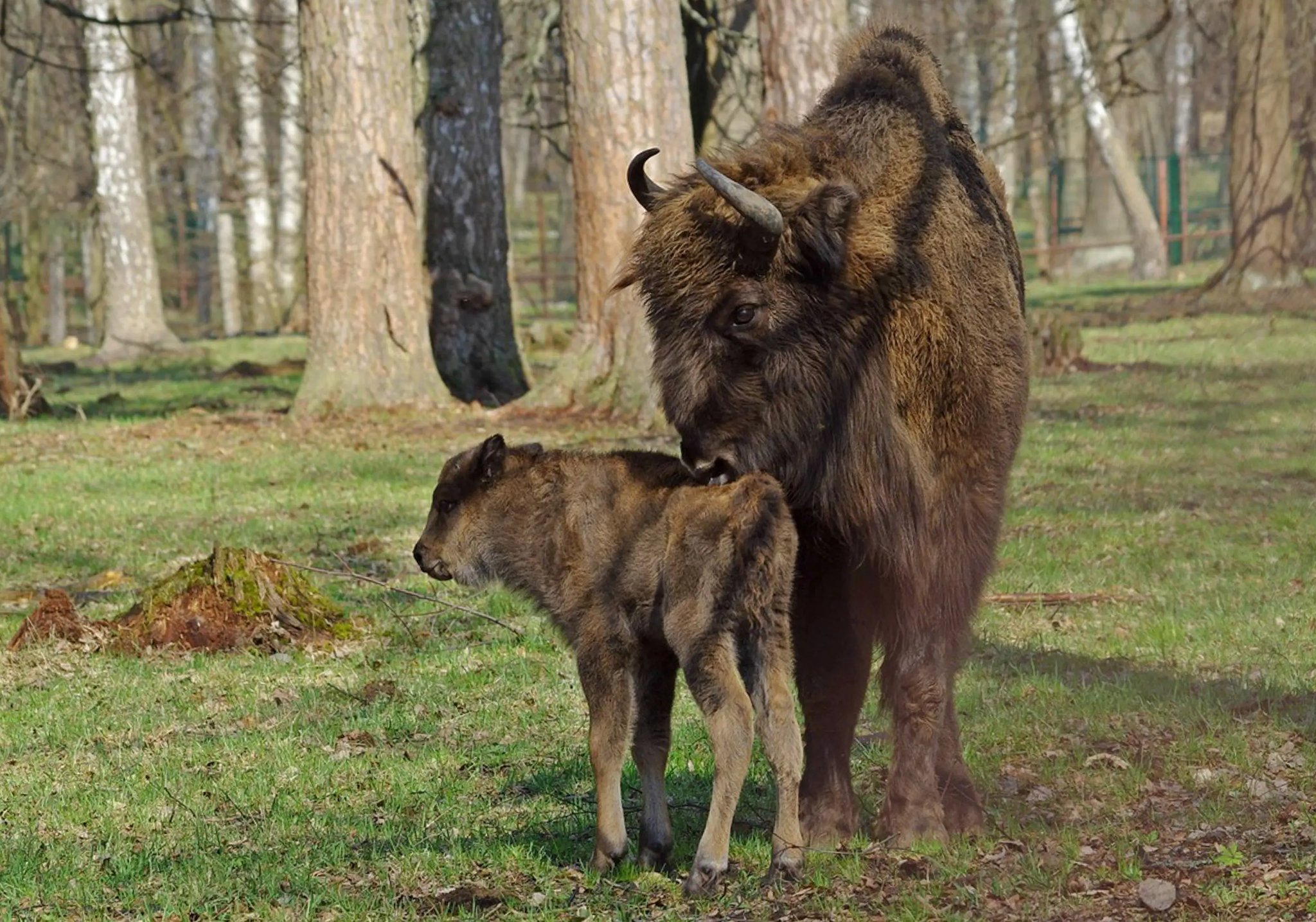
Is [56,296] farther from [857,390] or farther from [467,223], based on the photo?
[857,390]

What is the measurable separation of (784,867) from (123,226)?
28.0 m

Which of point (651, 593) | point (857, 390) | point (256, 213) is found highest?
point (256, 213)

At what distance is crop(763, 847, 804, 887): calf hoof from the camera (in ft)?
16.4

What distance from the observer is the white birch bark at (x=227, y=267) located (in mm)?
42500

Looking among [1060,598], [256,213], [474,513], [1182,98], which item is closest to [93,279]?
[256,213]

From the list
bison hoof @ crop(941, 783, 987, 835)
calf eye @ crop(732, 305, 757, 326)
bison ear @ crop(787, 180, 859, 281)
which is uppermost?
bison ear @ crop(787, 180, 859, 281)

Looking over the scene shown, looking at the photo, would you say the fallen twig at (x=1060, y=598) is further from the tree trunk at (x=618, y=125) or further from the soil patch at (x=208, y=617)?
the tree trunk at (x=618, y=125)

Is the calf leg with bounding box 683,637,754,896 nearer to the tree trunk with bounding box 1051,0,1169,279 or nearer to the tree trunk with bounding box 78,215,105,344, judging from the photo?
the tree trunk with bounding box 78,215,105,344

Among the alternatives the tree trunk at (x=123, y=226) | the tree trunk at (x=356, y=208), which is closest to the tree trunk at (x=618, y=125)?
the tree trunk at (x=356, y=208)

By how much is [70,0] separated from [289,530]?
32298 mm

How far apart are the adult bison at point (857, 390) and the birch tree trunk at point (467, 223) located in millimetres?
13904

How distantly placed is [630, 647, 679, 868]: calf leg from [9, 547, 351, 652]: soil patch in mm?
3776

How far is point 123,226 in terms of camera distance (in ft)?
100

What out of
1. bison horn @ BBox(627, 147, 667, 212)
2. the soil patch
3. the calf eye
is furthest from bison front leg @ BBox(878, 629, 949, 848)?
the soil patch
